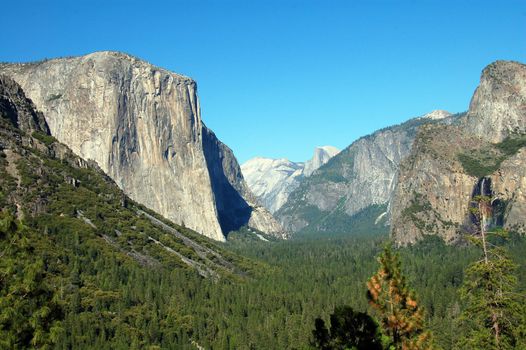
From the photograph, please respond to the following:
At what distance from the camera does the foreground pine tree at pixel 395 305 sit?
34.4m

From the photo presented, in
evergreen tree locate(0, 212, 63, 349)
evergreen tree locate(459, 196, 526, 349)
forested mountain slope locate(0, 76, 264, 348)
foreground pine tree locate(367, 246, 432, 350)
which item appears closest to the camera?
evergreen tree locate(0, 212, 63, 349)

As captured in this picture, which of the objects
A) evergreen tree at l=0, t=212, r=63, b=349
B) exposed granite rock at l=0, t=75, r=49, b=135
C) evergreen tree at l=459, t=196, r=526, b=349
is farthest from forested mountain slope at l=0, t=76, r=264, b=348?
evergreen tree at l=459, t=196, r=526, b=349

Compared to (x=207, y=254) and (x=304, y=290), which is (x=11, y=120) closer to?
(x=207, y=254)

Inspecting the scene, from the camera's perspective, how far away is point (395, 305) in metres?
35.0

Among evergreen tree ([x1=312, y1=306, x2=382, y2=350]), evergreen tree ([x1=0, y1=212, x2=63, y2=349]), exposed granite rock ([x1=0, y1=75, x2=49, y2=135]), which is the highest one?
exposed granite rock ([x1=0, y1=75, x2=49, y2=135])

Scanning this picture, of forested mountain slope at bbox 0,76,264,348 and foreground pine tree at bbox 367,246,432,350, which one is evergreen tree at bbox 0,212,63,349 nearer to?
forested mountain slope at bbox 0,76,264,348

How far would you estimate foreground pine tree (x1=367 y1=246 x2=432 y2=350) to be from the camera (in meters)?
34.4

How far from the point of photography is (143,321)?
10344cm

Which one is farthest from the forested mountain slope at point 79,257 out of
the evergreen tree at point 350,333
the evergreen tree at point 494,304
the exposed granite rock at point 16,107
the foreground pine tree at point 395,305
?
the evergreen tree at point 494,304

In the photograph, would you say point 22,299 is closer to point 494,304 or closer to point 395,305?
point 395,305

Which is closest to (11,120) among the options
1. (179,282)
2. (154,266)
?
(154,266)

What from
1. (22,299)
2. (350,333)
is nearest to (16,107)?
(22,299)

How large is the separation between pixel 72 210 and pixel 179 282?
4007cm

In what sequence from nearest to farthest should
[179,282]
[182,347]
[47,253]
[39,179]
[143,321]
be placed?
1. [182,347]
2. [143,321]
3. [47,253]
4. [179,282]
5. [39,179]
